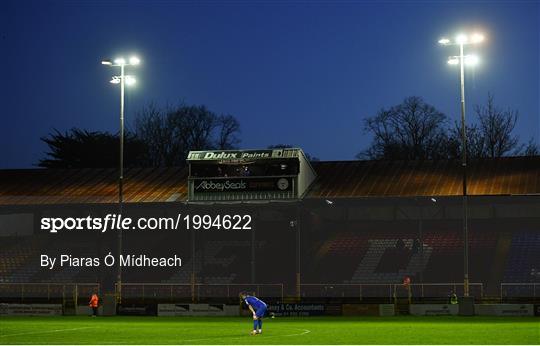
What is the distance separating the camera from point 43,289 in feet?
204

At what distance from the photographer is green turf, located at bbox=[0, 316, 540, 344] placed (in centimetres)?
3025

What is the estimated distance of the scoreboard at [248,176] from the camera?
56312 mm

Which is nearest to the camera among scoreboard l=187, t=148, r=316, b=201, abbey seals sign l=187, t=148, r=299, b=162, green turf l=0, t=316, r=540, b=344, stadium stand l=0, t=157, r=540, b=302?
green turf l=0, t=316, r=540, b=344

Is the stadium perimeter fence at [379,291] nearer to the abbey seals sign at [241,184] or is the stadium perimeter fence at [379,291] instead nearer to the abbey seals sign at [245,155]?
the abbey seals sign at [241,184]

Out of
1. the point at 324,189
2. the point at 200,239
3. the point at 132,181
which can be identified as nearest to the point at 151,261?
the point at 200,239

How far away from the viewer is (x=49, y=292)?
5978 cm

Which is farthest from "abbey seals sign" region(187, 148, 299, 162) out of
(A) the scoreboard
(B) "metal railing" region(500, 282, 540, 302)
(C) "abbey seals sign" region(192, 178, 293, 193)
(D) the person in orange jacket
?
(B) "metal railing" region(500, 282, 540, 302)

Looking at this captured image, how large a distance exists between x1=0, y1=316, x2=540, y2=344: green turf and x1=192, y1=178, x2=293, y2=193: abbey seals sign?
11.9 m

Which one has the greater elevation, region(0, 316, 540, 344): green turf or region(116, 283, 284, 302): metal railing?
region(116, 283, 284, 302): metal railing

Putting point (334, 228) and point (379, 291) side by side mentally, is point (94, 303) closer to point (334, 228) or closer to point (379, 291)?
point (379, 291)

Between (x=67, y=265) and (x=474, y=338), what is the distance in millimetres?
44030

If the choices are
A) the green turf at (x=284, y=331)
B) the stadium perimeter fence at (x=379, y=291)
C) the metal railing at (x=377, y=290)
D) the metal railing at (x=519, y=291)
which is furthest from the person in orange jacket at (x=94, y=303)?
the metal railing at (x=519, y=291)

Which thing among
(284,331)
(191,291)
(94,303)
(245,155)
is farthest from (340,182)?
(284,331)

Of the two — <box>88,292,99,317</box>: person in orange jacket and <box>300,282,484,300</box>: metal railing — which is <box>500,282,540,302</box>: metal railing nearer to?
<box>300,282,484,300</box>: metal railing
